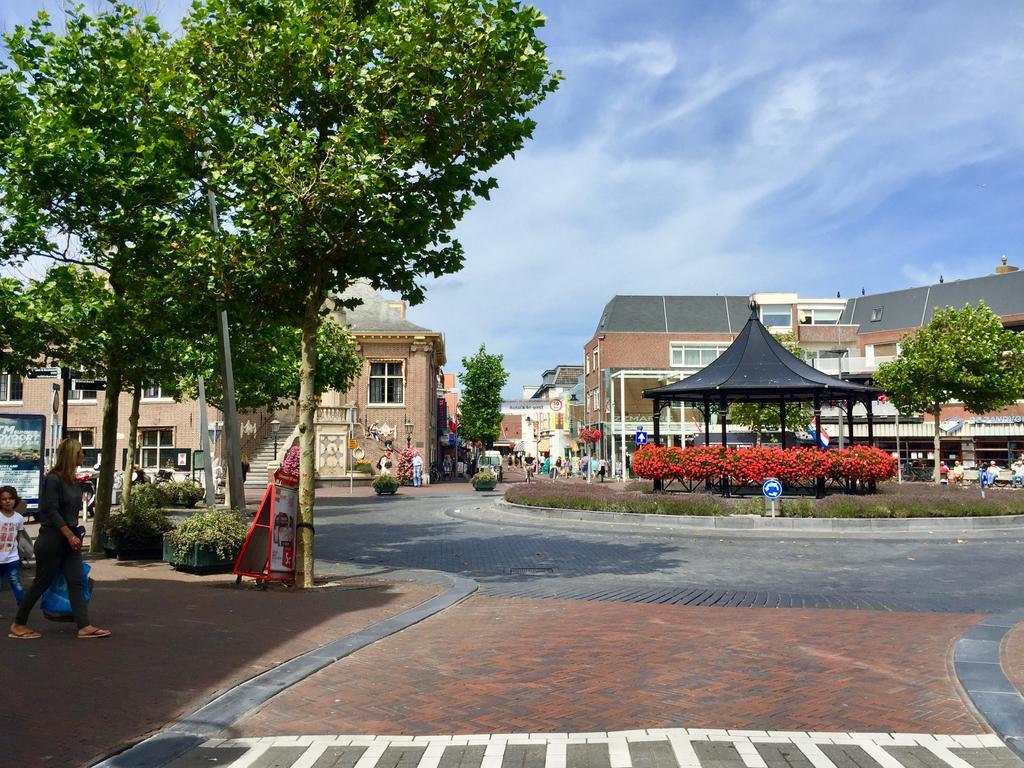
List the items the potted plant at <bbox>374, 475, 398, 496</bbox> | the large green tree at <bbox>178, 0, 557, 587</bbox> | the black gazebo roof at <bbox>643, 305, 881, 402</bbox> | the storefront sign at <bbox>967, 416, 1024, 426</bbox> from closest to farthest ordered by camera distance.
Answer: the large green tree at <bbox>178, 0, 557, 587</bbox>, the black gazebo roof at <bbox>643, 305, 881, 402</bbox>, the potted plant at <bbox>374, 475, 398, 496</bbox>, the storefront sign at <bbox>967, 416, 1024, 426</bbox>

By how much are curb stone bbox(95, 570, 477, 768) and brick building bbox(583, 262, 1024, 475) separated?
47396 millimetres

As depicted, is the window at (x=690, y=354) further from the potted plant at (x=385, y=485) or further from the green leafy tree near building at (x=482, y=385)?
the potted plant at (x=385, y=485)

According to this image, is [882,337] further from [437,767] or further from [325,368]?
[437,767]

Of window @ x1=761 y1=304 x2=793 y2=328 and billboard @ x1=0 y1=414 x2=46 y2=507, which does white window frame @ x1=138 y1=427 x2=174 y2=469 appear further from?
window @ x1=761 y1=304 x2=793 y2=328

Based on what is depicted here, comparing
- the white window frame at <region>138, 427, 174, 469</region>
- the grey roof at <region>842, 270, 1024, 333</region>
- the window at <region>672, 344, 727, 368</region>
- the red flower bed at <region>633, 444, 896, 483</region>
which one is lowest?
the red flower bed at <region>633, 444, 896, 483</region>

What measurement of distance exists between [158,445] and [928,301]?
160ft

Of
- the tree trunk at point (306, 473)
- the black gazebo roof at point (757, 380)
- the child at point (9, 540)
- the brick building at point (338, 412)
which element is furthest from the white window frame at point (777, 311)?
the child at point (9, 540)

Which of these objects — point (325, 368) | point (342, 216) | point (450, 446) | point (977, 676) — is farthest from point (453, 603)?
point (450, 446)

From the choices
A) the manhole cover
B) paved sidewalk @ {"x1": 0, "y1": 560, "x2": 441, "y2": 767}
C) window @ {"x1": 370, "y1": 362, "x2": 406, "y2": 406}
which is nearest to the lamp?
window @ {"x1": 370, "y1": 362, "x2": 406, "y2": 406}

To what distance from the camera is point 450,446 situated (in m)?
81.5

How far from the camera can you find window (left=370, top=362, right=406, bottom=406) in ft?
157

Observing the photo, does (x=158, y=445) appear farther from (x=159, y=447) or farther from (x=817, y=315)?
(x=817, y=315)

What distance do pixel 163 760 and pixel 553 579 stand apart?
7.48 m

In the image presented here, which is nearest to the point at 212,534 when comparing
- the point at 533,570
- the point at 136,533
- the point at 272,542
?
the point at 272,542
